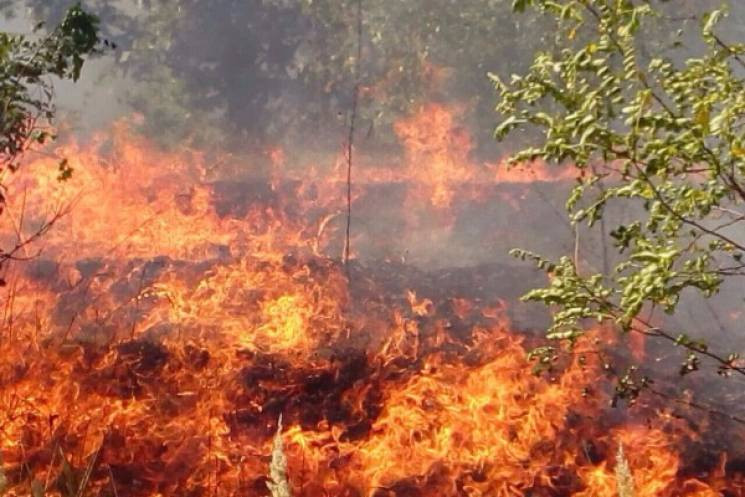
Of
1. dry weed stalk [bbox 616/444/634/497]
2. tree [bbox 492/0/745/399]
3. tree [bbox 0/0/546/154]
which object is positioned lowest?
dry weed stalk [bbox 616/444/634/497]

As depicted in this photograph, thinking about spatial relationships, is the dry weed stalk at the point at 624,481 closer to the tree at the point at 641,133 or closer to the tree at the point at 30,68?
the tree at the point at 641,133

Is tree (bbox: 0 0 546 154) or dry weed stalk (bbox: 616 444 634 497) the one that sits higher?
tree (bbox: 0 0 546 154)

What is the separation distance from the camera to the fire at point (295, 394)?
22.9 feet

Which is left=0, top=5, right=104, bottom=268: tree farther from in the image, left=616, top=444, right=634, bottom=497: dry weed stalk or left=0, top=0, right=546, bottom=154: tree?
left=0, top=0, right=546, bottom=154: tree

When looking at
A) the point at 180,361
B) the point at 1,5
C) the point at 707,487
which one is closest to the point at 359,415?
the point at 180,361

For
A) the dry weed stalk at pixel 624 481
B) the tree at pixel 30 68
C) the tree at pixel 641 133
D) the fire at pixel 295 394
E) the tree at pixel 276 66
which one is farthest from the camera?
the tree at pixel 276 66

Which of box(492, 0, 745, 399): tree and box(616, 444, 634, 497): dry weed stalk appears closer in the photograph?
box(616, 444, 634, 497): dry weed stalk

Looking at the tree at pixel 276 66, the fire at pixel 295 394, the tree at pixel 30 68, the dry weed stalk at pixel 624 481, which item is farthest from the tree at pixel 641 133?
the tree at pixel 276 66

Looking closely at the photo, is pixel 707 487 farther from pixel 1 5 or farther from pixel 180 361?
pixel 1 5

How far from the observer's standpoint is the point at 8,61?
6.35m

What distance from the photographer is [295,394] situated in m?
8.59

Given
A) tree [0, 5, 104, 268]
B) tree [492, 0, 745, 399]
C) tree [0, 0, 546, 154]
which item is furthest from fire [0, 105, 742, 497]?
tree [0, 0, 546, 154]

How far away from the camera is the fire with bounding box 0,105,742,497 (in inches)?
275

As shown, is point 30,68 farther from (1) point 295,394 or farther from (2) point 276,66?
(2) point 276,66
